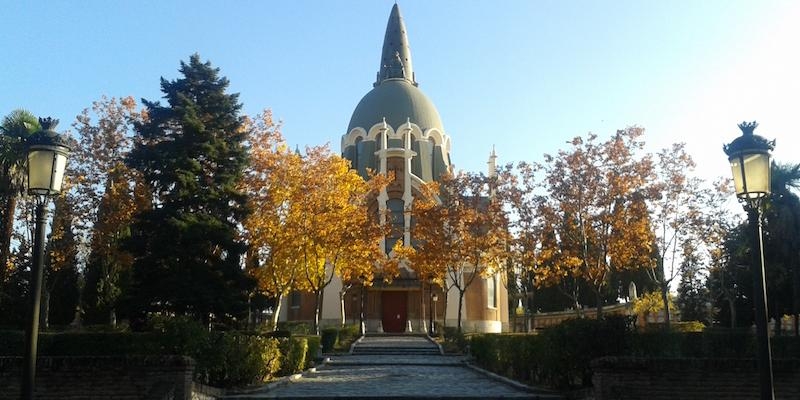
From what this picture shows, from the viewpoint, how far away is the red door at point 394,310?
161 feet

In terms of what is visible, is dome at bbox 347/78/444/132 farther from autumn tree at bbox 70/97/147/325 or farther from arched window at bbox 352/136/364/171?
autumn tree at bbox 70/97/147/325

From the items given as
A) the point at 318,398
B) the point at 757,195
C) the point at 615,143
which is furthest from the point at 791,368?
the point at 615,143

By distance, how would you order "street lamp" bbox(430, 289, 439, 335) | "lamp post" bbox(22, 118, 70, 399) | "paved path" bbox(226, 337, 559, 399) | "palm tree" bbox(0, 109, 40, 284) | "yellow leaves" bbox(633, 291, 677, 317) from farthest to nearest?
"yellow leaves" bbox(633, 291, 677, 317), "street lamp" bbox(430, 289, 439, 335), "palm tree" bbox(0, 109, 40, 284), "paved path" bbox(226, 337, 559, 399), "lamp post" bbox(22, 118, 70, 399)

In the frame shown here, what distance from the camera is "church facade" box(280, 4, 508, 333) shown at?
4806 cm

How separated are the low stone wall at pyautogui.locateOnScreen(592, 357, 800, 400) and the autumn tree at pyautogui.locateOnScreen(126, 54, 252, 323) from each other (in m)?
16.1

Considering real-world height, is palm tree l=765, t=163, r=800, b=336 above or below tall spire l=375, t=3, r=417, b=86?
below

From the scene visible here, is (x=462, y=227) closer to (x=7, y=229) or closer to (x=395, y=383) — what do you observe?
(x=395, y=383)

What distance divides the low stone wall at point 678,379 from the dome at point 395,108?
44.7 m

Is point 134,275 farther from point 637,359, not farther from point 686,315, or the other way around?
point 686,315

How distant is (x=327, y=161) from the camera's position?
95.2ft

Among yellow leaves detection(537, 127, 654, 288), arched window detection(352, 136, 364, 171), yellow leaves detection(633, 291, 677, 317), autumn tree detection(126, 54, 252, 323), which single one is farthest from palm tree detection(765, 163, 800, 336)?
arched window detection(352, 136, 364, 171)

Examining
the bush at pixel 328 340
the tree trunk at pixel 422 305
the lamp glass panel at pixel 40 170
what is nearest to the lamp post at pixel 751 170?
the lamp glass panel at pixel 40 170

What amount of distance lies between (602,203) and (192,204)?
15.7m

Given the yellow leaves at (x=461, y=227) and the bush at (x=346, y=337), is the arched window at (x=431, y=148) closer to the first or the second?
the bush at (x=346, y=337)
